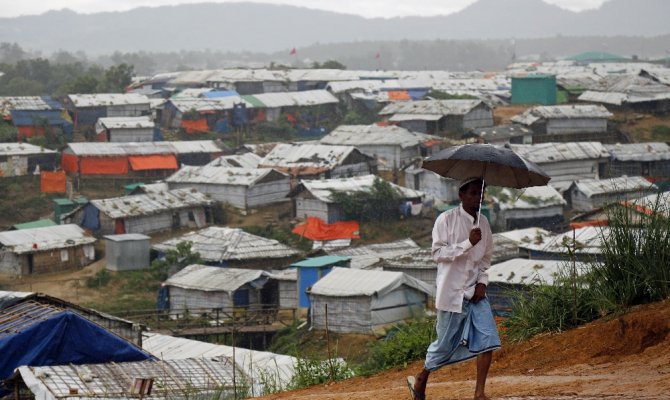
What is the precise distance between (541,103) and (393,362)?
132 feet

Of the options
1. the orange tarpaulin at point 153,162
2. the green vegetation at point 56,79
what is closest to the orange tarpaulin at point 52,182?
the orange tarpaulin at point 153,162

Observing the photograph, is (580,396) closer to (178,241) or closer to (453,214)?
(453,214)

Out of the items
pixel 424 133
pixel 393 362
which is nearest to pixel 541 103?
pixel 424 133

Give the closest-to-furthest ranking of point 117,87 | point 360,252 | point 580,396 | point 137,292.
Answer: point 580,396 < point 137,292 < point 360,252 < point 117,87

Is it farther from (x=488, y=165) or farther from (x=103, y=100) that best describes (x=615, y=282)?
(x=103, y=100)

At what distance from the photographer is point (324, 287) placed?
22094mm

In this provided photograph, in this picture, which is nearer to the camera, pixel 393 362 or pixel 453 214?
pixel 453 214

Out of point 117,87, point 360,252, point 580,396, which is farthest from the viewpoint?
point 117,87

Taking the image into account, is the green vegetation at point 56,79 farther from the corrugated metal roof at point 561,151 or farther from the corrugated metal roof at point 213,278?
the corrugated metal roof at point 213,278

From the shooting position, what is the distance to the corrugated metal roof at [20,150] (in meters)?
35.7

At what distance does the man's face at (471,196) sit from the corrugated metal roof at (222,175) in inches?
1073

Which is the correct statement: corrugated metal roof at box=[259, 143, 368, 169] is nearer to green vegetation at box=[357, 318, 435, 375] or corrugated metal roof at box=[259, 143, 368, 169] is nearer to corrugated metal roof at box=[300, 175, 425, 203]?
corrugated metal roof at box=[300, 175, 425, 203]

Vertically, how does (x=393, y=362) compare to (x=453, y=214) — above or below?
below

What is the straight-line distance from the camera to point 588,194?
32.7 m
